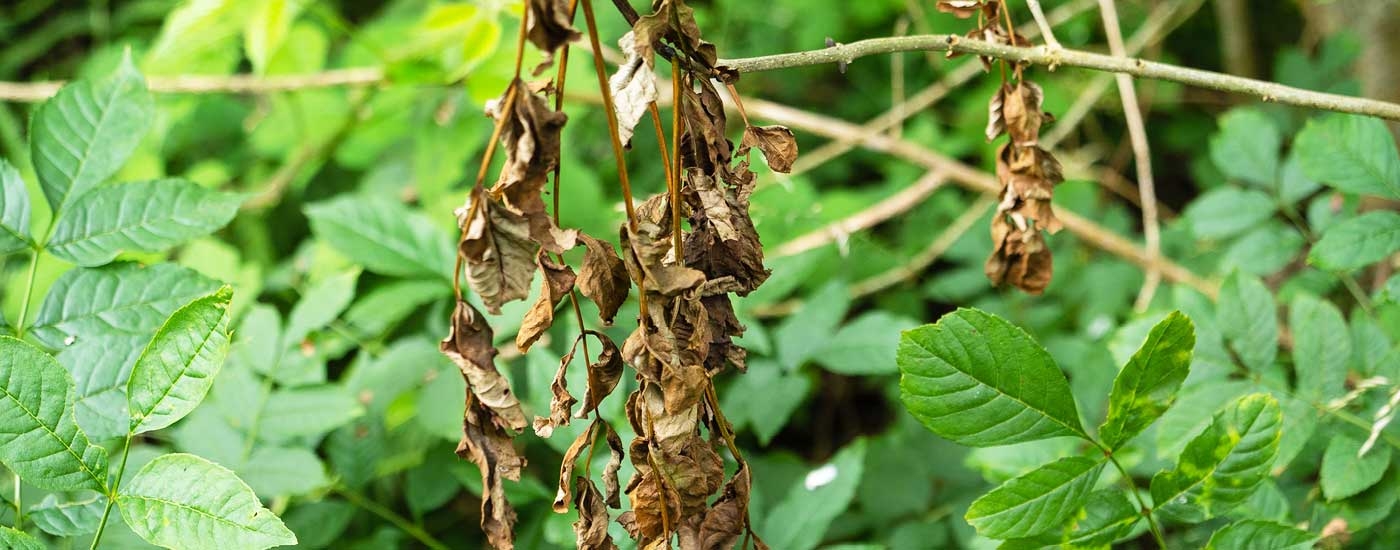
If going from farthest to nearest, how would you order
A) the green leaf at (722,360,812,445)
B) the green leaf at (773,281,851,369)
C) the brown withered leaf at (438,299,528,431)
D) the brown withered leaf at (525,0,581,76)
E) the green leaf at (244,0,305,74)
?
1. the green leaf at (244,0,305,74)
2. the green leaf at (773,281,851,369)
3. the green leaf at (722,360,812,445)
4. the brown withered leaf at (438,299,528,431)
5. the brown withered leaf at (525,0,581,76)

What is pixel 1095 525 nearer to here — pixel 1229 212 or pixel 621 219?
pixel 1229 212

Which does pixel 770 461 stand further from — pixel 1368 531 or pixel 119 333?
pixel 119 333

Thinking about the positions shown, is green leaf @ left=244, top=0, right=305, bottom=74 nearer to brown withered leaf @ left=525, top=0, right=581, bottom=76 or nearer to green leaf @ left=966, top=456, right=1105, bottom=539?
brown withered leaf @ left=525, top=0, right=581, bottom=76

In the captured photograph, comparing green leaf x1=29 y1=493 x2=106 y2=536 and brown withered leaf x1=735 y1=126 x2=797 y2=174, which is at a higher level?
brown withered leaf x1=735 y1=126 x2=797 y2=174

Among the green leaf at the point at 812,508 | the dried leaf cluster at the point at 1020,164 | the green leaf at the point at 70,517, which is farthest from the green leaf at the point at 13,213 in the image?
the dried leaf cluster at the point at 1020,164

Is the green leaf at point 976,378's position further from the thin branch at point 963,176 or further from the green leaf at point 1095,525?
the thin branch at point 963,176

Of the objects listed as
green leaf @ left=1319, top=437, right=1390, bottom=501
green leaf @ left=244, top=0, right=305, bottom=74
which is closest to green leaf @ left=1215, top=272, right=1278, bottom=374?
green leaf @ left=1319, top=437, right=1390, bottom=501
